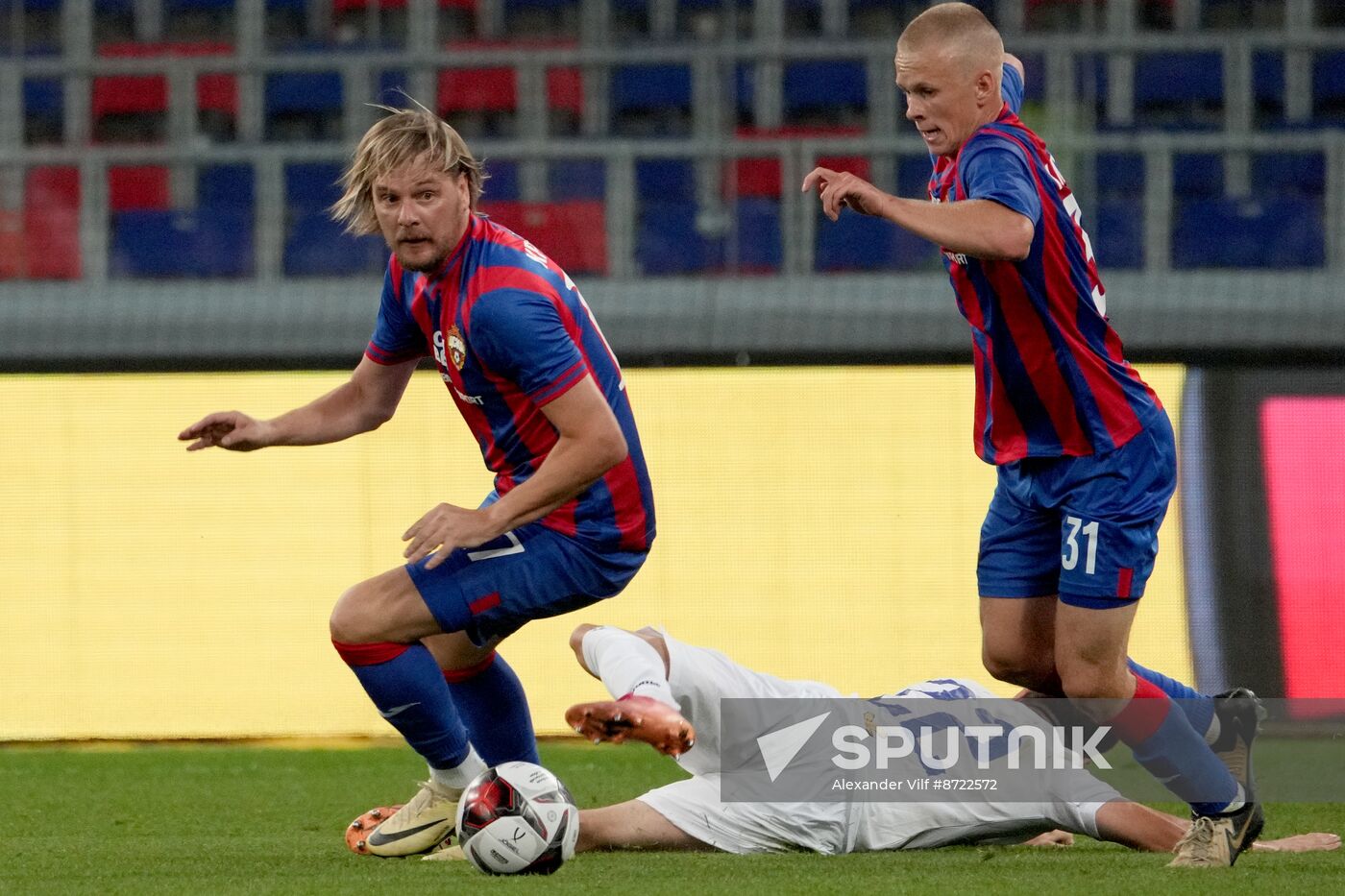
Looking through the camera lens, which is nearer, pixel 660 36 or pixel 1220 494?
pixel 1220 494

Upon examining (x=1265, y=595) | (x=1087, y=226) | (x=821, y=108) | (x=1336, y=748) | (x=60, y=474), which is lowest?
(x=1336, y=748)

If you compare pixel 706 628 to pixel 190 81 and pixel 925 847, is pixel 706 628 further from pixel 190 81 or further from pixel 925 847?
pixel 190 81

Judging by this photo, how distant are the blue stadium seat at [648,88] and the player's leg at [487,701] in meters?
7.62

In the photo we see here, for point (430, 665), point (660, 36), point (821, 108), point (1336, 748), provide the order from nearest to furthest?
point (430, 665), point (1336, 748), point (821, 108), point (660, 36)

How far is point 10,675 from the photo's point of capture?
6.46m

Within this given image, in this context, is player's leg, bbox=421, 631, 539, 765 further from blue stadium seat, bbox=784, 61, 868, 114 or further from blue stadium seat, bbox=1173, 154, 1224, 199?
blue stadium seat, bbox=784, 61, 868, 114

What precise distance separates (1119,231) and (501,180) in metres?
3.58

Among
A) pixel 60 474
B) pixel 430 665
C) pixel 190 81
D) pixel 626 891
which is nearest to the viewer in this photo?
pixel 626 891

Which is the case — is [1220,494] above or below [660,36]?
below

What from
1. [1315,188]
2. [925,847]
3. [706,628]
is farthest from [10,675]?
[1315,188]

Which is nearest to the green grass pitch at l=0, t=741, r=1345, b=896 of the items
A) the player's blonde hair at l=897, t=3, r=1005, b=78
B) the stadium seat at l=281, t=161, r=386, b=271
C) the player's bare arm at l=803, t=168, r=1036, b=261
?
the player's bare arm at l=803, t=168, r=1036, b=261

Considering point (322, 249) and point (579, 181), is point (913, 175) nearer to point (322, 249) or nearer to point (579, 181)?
point (579, 181)

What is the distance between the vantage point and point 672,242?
9492mm

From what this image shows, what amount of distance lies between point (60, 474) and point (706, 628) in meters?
2.37
